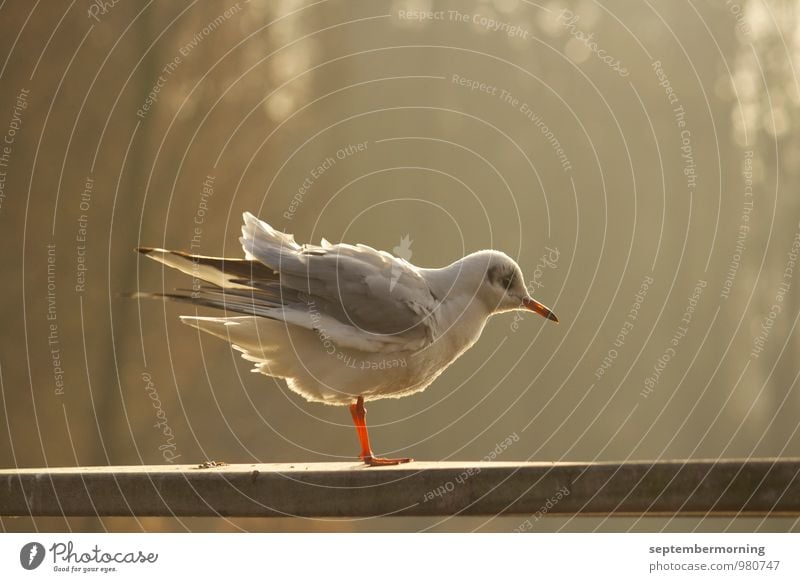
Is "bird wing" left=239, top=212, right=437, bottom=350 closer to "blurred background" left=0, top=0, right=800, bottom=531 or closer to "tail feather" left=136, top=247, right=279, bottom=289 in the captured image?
"tail feather" left=136, top=247, right=279, bottom=289

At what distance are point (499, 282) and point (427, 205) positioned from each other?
9.92 metres

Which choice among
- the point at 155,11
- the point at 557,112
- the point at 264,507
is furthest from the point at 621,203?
the point at 264,507

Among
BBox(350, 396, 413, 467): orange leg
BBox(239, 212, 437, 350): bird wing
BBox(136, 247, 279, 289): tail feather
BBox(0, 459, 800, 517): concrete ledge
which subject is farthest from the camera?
BBox(239, 212, 437, 350): bird wing

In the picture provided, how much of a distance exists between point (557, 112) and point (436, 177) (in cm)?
268

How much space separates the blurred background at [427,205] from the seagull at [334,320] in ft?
2.07

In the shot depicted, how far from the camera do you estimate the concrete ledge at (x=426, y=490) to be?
3.56m

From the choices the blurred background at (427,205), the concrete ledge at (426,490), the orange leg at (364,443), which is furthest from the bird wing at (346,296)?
the concrete ledge at (426,490)

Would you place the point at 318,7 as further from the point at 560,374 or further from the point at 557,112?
the point at 560,374

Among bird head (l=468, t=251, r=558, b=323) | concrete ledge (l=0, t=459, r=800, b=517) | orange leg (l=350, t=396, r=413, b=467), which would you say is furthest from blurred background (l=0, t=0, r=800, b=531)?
concrete ledge (l=0, t=459, r=800, b=517)

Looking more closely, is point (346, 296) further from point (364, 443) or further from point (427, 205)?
point (427, 205)

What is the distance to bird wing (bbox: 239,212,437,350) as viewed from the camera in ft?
16.4

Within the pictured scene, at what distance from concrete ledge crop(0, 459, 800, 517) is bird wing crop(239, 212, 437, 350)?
1134mm

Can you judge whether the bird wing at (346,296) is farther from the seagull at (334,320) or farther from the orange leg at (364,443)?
the orange leg at (364,443)

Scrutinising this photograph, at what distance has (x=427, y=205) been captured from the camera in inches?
606
